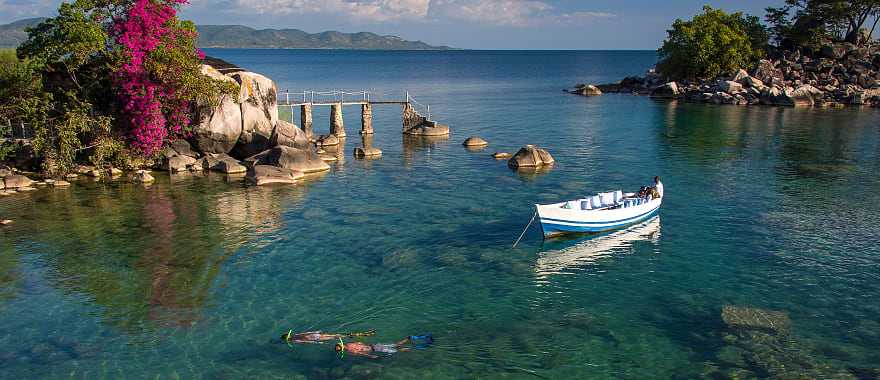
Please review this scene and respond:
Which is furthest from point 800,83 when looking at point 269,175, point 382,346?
point 382,346

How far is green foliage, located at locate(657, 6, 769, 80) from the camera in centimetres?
10169

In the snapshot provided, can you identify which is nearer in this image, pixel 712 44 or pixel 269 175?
Answer: pixel 269 175

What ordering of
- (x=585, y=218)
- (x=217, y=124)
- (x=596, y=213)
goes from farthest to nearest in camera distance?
1. (x=217, y=124)
2. (x=596, y=213)
3. (x=585, y=218)

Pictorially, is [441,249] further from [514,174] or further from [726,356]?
[514,174]

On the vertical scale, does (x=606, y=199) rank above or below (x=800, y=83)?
below

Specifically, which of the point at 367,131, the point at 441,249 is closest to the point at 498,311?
the point at 441,249

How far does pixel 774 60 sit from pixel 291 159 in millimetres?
89674

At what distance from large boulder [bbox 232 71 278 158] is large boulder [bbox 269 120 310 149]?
0.53 metres

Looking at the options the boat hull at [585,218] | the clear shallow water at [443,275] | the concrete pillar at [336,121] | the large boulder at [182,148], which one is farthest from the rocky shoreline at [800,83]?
the large boulder at [182,148]

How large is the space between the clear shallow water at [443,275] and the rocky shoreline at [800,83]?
45610 millimetres

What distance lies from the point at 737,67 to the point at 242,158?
274 feet

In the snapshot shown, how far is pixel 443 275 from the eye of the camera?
1080 inches

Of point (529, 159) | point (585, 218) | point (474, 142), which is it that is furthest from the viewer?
point (474, 142)

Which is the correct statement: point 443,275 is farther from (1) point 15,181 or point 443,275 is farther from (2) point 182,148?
(1) point 15,181
